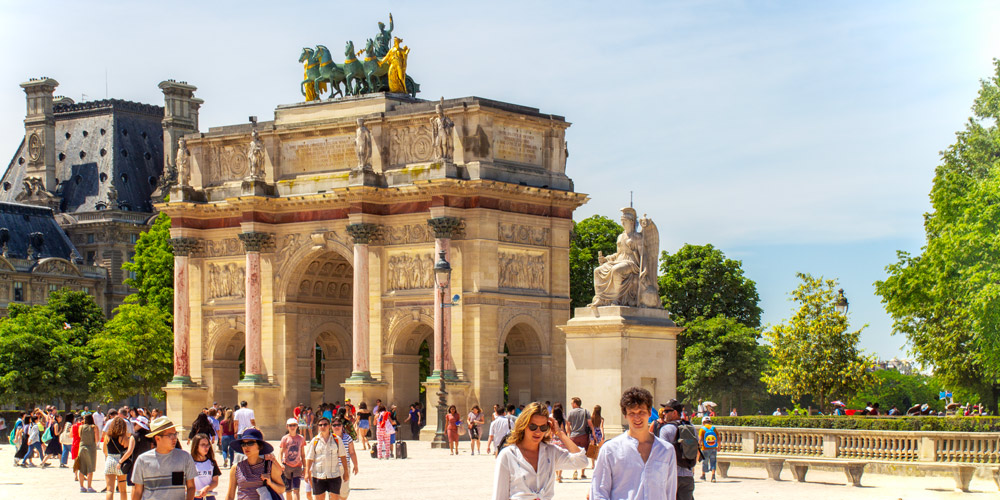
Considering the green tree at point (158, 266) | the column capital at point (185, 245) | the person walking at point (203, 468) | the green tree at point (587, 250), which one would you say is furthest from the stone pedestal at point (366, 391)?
the person walking at point (203, 468)

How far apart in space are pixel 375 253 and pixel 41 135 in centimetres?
8204

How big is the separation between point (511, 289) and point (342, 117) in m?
9.05

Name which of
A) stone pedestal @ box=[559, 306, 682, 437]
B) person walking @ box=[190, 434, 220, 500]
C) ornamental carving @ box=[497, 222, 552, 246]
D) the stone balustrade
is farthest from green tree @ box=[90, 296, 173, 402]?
person walking @ box=[190, 434, 220, 500]

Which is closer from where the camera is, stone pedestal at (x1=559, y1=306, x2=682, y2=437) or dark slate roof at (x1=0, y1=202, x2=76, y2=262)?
stone pedestal at (x1=559, y1=306, x2=682, y2=437)

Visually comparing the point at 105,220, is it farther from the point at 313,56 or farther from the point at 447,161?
the point at 447,161

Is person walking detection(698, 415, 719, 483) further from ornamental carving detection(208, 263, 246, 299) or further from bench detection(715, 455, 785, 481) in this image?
ornamental carving detection(208, 263, 246, 299)

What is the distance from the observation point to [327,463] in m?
21.6

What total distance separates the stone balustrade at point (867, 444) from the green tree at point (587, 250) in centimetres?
3362

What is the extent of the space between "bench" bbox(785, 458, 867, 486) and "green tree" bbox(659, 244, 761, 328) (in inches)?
1756

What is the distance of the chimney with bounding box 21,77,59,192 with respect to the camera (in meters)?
130

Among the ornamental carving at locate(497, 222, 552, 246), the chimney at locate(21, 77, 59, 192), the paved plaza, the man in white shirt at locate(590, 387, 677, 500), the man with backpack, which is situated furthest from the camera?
the chimney at locate(21, 77, 59, 192)

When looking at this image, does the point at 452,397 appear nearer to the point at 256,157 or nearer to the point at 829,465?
the point at 256,157

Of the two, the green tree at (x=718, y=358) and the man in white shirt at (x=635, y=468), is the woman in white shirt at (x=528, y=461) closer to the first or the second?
the man in white shirt at (x=635, y=468)

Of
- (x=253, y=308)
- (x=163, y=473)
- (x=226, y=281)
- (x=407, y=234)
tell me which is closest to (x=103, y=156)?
(x=226, y=281)
